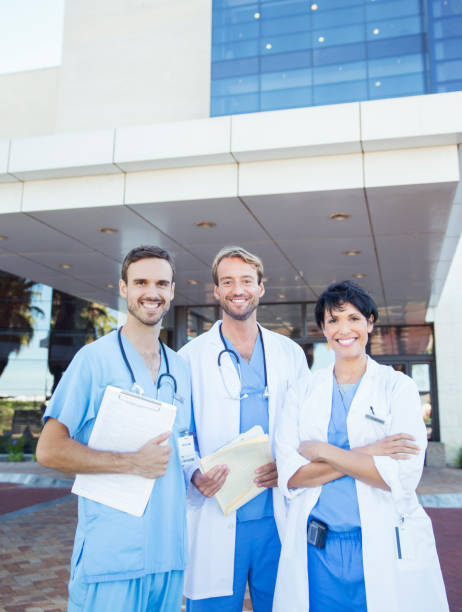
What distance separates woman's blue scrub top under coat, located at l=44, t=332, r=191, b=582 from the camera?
1957 millimetres

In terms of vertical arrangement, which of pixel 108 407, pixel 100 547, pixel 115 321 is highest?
pixel 115 321

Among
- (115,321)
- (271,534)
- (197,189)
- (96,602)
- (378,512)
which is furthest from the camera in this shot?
(115,321)

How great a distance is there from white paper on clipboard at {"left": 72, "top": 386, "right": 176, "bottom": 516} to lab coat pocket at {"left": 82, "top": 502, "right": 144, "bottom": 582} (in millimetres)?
37

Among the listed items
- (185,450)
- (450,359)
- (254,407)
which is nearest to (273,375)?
(254,407)

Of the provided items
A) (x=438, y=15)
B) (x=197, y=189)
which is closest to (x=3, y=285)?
(x=197, y=189)

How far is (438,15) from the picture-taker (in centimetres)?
2517

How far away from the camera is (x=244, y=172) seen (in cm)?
638

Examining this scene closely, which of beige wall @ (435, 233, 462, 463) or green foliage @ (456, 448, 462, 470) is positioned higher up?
beige wall @ (435, 233, 462, 463)

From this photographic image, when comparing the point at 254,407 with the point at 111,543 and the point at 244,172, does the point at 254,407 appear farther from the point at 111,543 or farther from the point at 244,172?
the point at 244,172

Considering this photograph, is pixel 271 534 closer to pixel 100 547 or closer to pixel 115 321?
pixel 100 547

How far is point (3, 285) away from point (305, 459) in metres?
17.2

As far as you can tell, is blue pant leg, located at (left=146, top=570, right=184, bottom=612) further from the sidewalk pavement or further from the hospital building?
the hospital building

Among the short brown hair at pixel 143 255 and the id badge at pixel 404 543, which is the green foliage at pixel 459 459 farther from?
the short brown hair at pixel 143 255

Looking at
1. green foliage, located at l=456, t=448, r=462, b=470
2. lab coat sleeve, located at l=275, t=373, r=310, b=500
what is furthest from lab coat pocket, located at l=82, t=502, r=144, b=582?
green foliage, located at l=456, t=448, r=462, b=470
